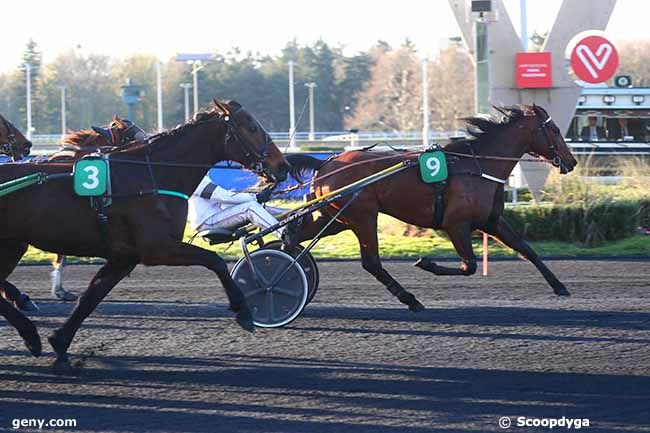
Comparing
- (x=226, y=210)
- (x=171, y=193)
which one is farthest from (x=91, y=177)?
(x=226, y=210)

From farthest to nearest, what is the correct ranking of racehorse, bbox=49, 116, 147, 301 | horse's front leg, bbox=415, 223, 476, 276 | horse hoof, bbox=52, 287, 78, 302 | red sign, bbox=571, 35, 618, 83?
red sign, bbox=571, 35, 618, 83, horse hoof, bbox=52, 287, 78, 302, racehorse, bbox=49, 116, 147, 301, horse's front leg, bbox=415, 223, 476, 276

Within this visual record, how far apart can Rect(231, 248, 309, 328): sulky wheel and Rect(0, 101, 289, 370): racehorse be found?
1.04 m

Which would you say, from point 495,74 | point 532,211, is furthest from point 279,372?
point 495,74

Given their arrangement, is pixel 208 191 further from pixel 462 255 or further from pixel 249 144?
pixel 462 255

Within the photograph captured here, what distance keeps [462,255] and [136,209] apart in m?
3.07

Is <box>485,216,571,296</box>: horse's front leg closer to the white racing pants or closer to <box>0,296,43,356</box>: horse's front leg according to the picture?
the white racing pants

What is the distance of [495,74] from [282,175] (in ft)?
30.9

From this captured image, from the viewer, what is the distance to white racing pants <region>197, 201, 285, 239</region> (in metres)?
7.63

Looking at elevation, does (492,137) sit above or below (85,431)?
above

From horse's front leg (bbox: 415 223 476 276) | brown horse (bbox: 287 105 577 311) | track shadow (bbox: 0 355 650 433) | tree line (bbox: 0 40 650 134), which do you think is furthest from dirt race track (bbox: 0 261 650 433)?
tree line (bbox: 0 40 650 134)

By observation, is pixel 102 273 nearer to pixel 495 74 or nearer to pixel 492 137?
pixel 492 137

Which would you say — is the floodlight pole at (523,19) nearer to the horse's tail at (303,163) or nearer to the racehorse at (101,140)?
the horse's tail at (303,163)

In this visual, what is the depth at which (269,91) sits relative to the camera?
57.1 m

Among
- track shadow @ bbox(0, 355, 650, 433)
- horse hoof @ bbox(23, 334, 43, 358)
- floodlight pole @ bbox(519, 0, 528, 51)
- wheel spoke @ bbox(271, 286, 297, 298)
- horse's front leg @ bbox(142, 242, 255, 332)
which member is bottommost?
track shadow @ bbox(0, 355, 650, 433)
